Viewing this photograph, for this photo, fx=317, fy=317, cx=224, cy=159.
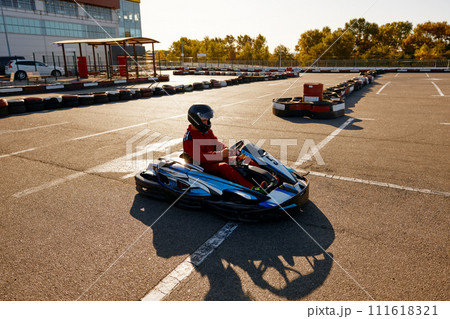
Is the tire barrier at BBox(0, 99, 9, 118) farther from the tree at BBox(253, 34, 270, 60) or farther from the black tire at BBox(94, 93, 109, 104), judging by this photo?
the tree at BBox(253, 34, 270, 60)

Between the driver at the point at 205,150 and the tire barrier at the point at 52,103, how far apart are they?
35.2 ft

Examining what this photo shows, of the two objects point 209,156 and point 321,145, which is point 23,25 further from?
point 209,156

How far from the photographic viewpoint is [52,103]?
12.9 metres

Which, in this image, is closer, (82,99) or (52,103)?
(52,103)

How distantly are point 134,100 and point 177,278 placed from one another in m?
13.8

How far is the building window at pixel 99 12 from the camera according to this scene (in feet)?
152

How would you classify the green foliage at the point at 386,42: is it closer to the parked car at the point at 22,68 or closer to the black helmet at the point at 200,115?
the parked car at the point at 22,68

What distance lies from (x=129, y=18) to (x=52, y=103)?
2123 inches

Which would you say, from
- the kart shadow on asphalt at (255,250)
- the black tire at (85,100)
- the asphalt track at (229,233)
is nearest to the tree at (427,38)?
the black tire at (85,100)

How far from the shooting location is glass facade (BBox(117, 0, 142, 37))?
191 feet

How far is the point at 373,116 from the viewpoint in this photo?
11055mm

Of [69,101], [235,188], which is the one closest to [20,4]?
[69,101]

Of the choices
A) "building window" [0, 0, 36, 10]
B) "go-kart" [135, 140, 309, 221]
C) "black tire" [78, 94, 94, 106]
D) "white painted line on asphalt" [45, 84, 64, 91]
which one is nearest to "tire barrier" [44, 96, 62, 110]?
"black tire" [78, 94, 94, 106]

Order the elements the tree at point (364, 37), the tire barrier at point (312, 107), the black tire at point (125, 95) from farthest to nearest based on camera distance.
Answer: the tree at point (364, 37), the black tire at point (125, 95), the tire barrier at point (312, 107)
